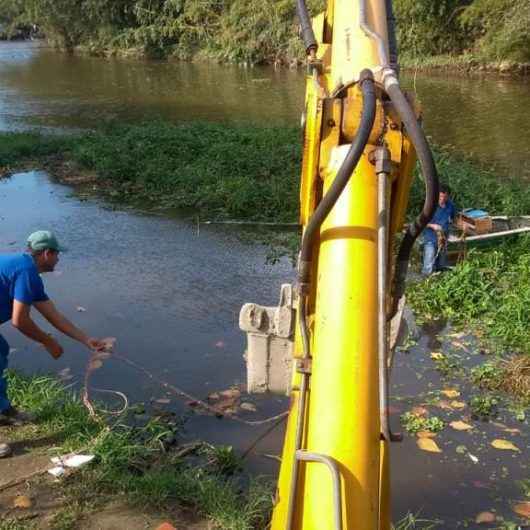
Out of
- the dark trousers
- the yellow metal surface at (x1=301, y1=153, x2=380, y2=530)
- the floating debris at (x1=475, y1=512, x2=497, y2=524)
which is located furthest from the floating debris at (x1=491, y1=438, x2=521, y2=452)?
the dark trousers

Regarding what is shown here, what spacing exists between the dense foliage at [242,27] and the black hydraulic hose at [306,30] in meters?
26.8

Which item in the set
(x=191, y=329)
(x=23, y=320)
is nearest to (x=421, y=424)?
(x=191, y=329)

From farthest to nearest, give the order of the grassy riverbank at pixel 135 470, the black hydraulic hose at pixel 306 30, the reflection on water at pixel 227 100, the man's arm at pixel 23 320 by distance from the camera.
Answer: the reflection on water at pixel 227 100
the man's arm at pixel 23 320
the grassy riverbank at pixel 135 470
the black hydraulic hose at pixel 306 30

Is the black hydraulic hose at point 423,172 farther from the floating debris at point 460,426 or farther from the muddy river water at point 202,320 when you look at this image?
the floating debris at point 460,426

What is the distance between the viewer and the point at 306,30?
3.91m

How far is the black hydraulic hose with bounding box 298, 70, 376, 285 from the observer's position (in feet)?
7.83

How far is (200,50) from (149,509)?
45.0m

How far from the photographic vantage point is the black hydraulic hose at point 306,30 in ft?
12.2

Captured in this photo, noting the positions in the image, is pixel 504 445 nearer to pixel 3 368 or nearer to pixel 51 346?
pixel 51 346

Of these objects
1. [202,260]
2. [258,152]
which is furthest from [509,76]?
[202,260]

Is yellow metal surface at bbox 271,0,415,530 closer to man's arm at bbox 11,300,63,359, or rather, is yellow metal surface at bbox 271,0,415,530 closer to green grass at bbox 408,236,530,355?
man's arm at bbox 11,300,63,359

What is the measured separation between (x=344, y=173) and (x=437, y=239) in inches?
274

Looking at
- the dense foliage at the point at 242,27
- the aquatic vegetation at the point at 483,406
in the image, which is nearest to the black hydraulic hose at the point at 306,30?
the aquatic vegetation at the point at 483,406

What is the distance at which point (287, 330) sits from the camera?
128 inches
